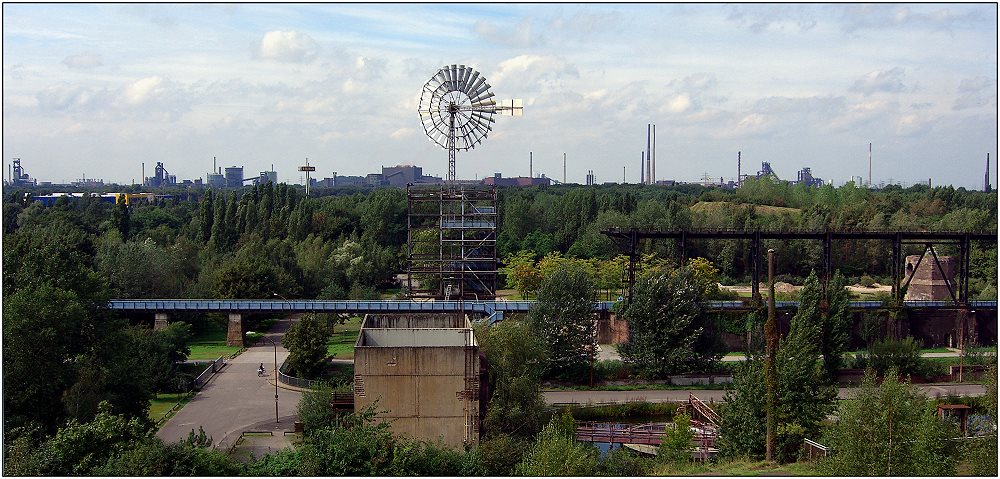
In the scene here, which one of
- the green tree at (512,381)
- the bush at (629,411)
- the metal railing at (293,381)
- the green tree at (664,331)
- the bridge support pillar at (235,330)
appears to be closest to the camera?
the green tree at (512,381)

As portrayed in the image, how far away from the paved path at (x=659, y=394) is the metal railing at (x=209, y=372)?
724 inches

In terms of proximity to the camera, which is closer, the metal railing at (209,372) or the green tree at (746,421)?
the green tree at (746,421)

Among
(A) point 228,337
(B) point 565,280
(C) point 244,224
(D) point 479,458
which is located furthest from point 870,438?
(C) point 244,224

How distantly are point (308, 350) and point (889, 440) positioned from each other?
3136 cm

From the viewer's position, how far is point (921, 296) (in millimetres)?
68312

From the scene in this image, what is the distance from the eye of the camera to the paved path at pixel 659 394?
44.7m

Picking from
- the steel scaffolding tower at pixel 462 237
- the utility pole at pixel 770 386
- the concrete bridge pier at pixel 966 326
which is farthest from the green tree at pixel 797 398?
the concrete bridge pier at pixel 966 326

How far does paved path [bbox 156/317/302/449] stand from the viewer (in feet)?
124

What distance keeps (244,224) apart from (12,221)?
3765cm

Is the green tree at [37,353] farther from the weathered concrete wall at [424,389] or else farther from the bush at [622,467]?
the bush at [622,467]

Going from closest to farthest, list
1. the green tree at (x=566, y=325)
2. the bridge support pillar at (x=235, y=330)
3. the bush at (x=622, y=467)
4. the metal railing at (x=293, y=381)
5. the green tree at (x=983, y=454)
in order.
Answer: the green tree at (x=983, y=454), the bush at (x=622, y=467), the metal railing at (x=293, y=381), the green tree at (x=566, y=325), the bridge support pillar at (x=235, y=330)

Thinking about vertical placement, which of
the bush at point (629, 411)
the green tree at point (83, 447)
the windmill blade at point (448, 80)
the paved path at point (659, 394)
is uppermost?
the windmill blade at point (448, 80)

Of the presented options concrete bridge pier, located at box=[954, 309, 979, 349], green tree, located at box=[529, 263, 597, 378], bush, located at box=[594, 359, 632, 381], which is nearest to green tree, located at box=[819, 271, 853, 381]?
bush, located at box=[594, 359, 632, 381]

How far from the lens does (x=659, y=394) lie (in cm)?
4594
